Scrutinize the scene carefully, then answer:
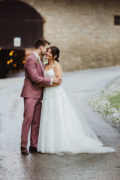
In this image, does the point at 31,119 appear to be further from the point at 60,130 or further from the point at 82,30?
the point at 82,30

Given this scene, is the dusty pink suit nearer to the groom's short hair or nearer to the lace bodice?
the lace bodice

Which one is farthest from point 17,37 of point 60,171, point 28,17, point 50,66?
point 60,171

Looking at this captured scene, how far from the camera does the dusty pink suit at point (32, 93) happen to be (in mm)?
5852

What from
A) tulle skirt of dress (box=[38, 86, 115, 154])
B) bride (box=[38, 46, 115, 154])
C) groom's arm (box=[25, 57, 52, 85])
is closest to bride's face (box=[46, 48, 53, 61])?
bride (box=[38, 46, 115, 154])

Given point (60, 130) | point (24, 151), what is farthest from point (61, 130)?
point (24, 151)

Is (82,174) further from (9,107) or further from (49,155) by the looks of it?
(9,107)

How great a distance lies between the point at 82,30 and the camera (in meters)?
22.2

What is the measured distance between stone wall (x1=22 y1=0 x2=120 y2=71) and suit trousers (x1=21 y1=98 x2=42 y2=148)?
15.4m

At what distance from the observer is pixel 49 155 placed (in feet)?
18.8

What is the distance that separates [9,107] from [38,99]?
14.4ft

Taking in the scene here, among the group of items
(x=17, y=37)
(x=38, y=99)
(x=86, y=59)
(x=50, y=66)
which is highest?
(x=50, y=66)

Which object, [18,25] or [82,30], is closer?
[18,25]

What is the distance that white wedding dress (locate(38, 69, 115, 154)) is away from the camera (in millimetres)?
5859

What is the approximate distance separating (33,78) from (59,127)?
0.84 metres
